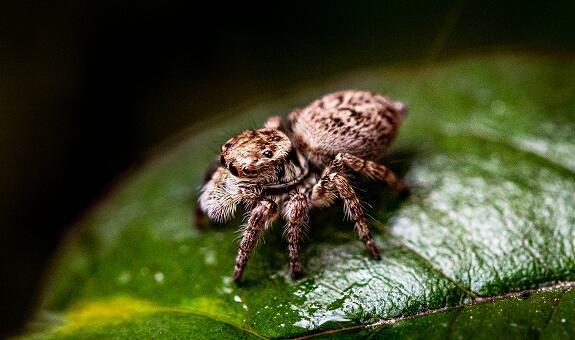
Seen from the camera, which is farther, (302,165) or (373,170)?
(302,165)

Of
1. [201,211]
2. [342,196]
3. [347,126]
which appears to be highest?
[347,126]

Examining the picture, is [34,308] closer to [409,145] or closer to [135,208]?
[135,208]

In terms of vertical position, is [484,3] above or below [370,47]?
above

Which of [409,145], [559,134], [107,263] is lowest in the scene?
[107,263]

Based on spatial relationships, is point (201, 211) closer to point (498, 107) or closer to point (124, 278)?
point (124, 278)

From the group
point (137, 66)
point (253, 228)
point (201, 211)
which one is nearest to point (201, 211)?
point (201, 211)

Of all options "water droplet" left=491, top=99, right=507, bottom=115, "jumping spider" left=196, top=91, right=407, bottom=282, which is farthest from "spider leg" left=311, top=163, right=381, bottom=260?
"water droplet" left=491, top=99, right=507, bottom=115

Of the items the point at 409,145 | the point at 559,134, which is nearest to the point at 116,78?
the point at 409,145
